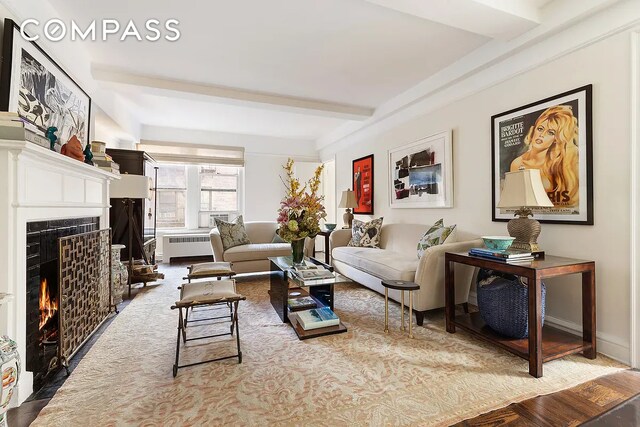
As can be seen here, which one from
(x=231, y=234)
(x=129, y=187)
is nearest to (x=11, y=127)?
(x=129, y=187)

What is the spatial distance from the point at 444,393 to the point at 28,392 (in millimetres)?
2421

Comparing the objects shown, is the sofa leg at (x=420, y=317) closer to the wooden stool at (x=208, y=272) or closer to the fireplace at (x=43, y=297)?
the wooden stool at (x=208, y=272)

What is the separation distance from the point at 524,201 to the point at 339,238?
2.88 m

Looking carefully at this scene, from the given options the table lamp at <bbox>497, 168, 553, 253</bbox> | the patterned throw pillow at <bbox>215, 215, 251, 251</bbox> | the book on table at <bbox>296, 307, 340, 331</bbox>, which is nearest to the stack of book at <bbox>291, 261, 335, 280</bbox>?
the book on table at <bbox>296, 307, 340, 331</bbox>

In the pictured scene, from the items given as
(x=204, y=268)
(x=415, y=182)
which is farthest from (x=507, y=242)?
(x=204, y=268)

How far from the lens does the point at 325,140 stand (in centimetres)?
646

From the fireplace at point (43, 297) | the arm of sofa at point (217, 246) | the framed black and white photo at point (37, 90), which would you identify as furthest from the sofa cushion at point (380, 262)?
the framed black and white photo at point (37, 90)

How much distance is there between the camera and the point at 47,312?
202 centimetres

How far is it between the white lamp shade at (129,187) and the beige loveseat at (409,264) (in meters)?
2.76

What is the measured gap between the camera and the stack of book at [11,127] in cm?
148

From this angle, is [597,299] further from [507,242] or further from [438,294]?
[438,294]

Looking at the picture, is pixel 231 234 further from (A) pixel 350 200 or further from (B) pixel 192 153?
(B) pixel 192 153

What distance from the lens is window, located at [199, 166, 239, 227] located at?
6.29 m

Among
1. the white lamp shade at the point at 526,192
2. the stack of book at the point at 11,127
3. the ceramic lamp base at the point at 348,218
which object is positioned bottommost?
the ceramic lamp base at the point at 348,218
